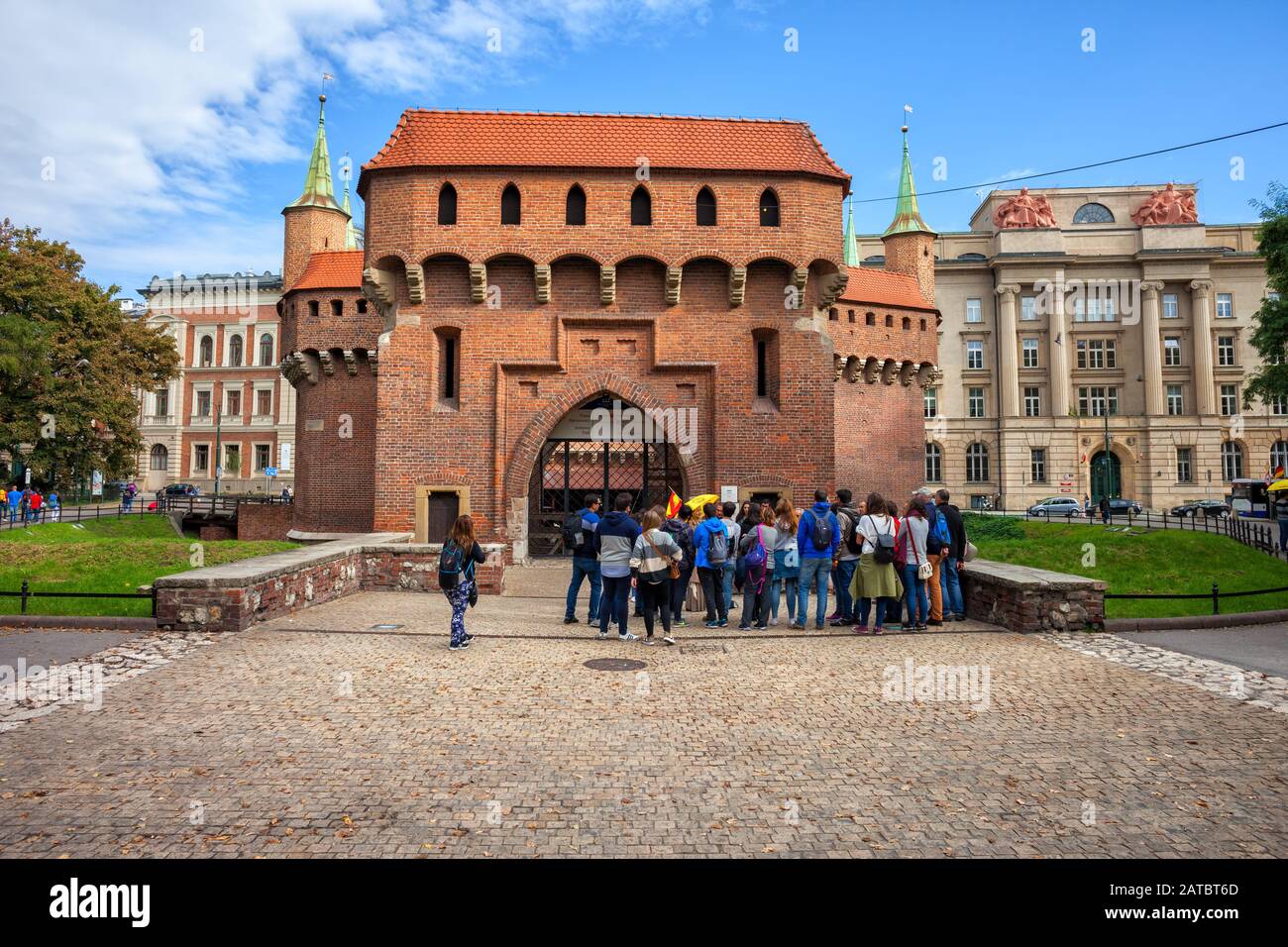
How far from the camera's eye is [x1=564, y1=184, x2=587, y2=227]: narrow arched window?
785 inches

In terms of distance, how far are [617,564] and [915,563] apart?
4.01m

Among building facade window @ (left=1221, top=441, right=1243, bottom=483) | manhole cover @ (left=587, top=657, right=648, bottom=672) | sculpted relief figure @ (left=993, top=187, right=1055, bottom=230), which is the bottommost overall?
manhole cover @ (left=587, top=657, right=648, bottom=672)

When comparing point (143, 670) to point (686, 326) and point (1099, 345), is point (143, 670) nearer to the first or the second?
point (686, 326)

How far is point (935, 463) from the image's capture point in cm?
5531

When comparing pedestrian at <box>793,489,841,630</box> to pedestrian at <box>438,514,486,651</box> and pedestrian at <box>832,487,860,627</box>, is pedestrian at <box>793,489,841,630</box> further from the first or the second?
pedestrian at <box>438,514,486,651</box>

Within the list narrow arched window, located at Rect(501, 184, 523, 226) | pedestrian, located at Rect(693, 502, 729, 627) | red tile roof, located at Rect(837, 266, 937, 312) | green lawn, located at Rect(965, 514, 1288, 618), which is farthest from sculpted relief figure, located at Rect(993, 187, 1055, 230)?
pedestrian, located at Rect(693, 502, 729, 627)

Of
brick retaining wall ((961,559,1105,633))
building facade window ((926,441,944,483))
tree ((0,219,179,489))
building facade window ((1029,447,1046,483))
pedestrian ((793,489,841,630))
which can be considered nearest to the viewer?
brick retaining wall ((961,559,1105,633))

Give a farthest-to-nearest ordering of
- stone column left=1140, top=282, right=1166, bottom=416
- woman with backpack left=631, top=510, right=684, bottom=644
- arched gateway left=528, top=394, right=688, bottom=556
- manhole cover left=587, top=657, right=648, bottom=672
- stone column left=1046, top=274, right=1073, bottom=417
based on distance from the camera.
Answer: stone column left=1046, top=274, right=1073, bottom=417 → stone column left=1140, top=282, right=1166, bottom=416 → arched gateway left=528, top=394, right=688, bottom=556 → woman with backpack left=631, top=510, right=684, bottom=644 → manhole cover left=587, top=657, right=648, bottom=672

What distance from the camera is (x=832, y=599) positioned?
557 inches

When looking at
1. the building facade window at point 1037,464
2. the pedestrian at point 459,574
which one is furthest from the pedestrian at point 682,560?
the building facade window at point 1037,464

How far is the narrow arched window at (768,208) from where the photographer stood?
20.2 m

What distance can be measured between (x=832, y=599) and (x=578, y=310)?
10282 mm

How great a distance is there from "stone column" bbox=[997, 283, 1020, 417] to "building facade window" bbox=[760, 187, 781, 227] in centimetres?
3968
